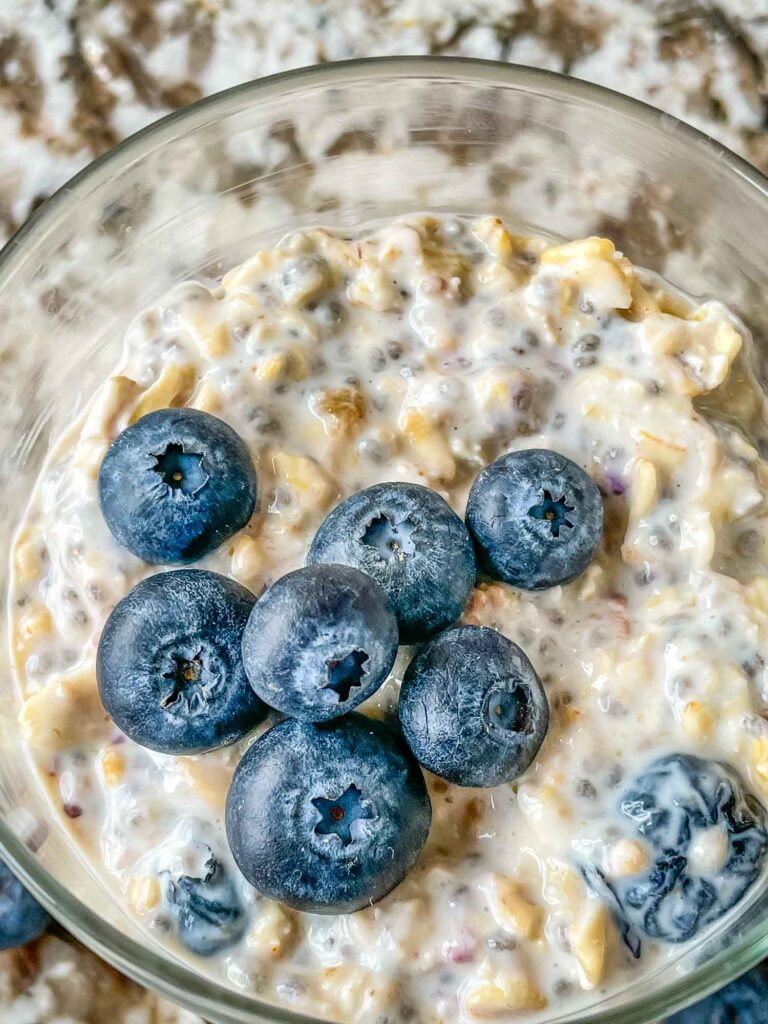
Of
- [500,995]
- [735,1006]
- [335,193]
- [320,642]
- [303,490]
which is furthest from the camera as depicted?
[335,193]

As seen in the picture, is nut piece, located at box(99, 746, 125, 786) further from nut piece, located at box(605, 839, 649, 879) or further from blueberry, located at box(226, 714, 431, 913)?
nut piece, located at box(605, 839, 649, 879)

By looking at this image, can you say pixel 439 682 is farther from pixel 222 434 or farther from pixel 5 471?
pixel 5 471

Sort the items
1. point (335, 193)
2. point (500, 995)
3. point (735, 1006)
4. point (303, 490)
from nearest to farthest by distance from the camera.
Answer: point (500, 995), point (303, 490), point (735, 1006), point (335, 193)

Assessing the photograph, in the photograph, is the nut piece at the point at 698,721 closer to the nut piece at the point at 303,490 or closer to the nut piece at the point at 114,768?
the nut piece at the point at 303,490

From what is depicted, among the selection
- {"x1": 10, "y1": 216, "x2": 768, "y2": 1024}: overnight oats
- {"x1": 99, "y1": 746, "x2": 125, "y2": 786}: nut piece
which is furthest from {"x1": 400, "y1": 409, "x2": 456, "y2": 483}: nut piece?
{"x1": 99, "y1": 746, "x2": 125, "y2": 786}: nut piece

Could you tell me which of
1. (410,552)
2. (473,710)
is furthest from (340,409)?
(473,710)

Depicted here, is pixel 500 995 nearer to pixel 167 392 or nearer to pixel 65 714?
pixel 65 714

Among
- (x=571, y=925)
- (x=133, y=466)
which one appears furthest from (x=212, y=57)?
(x=571, y=925)
